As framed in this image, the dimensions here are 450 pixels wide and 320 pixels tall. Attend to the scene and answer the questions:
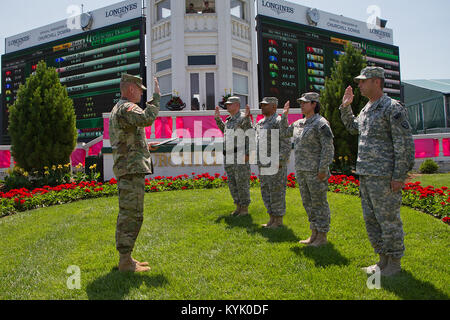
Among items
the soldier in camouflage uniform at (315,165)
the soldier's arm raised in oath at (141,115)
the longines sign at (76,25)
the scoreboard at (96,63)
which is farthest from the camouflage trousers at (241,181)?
the longines sign at (76,25)

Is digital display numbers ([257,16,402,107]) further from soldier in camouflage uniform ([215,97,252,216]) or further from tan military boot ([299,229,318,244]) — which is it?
tan military boot ([299,229,318,244])

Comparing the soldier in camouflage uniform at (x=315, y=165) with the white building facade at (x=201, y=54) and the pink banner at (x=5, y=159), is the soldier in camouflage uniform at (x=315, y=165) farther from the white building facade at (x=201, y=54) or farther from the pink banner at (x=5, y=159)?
the pink banner at (x=5, y=159)

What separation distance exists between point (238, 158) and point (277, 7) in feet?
46.4

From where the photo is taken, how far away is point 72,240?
177 inches

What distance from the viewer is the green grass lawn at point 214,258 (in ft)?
9.28

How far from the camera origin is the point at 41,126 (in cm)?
998

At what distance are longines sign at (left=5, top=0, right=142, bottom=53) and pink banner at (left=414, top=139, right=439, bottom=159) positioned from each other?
16315 mm

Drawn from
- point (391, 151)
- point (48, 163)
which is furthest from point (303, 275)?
point (48, 163)

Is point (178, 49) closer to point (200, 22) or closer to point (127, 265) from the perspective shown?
point (200, 22)

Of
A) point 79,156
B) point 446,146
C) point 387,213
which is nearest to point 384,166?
point 387,213

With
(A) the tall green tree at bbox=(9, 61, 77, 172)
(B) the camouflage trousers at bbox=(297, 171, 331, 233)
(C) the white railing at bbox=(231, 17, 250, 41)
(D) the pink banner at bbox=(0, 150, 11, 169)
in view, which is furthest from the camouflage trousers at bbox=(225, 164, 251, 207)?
(D) the pink banner at bbox=(0, 150, 11, 169)

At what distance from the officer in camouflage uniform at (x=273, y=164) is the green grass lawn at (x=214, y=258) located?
1.18 ft

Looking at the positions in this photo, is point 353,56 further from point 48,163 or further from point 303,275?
point 48,163
